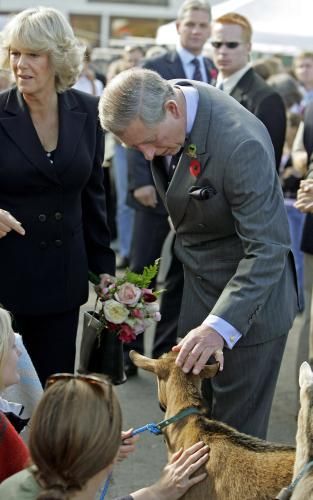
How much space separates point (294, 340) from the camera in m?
7.38

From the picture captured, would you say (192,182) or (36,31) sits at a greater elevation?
(36,31)

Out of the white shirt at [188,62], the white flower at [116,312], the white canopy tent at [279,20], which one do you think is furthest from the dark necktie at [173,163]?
the white canopy tent at [279,20]

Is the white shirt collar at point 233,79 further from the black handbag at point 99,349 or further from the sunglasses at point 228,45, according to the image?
the black handbag at point 99,349

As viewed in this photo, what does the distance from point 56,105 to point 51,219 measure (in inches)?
20.7

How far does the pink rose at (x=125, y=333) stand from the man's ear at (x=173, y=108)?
1.00 metres

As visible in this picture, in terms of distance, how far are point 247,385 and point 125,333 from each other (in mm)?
616

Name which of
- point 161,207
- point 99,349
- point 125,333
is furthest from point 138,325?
point 161,207

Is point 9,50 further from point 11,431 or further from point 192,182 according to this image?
point 11,431

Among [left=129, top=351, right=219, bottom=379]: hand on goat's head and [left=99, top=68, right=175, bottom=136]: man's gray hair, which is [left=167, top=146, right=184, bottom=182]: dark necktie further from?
[left=129, top=351, right=219, bottom=379]: hand on goat's head

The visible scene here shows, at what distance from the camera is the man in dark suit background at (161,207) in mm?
6406

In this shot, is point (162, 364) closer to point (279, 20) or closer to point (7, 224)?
point (7, 224)

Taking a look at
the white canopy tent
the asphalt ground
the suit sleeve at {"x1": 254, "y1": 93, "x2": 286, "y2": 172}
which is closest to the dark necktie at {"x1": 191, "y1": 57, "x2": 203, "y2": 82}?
the suit sleeve at {"x1": 254, "y1": 93, "x2": 286, "y2": 172}

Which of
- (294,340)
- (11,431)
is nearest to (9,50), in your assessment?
(11,431)

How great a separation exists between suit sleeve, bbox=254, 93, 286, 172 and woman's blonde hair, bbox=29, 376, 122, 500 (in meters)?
3.97
